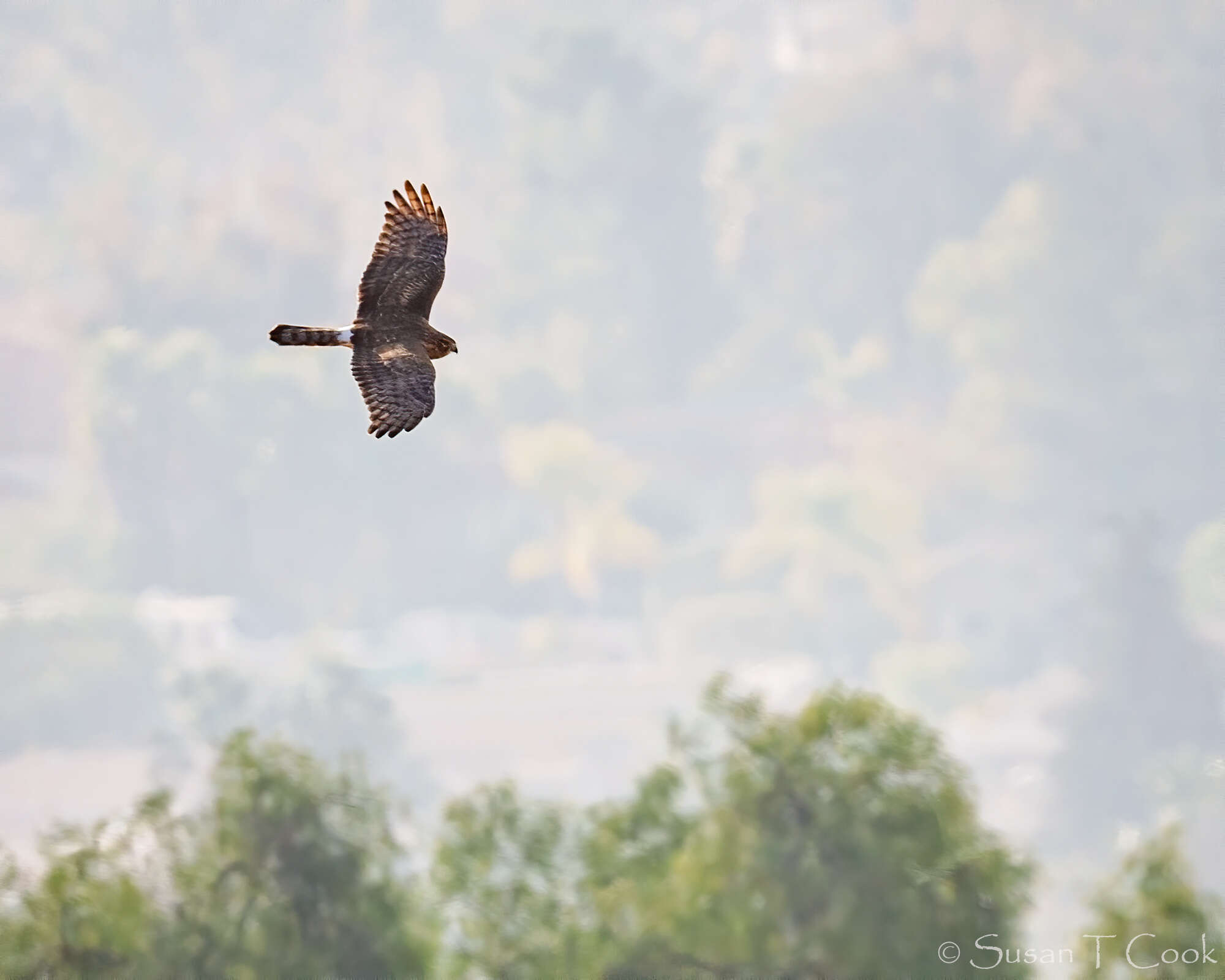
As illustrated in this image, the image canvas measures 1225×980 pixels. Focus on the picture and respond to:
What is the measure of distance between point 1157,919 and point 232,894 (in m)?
23.7

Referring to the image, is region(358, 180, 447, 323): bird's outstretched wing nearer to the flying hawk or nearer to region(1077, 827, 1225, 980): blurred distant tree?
the flying hawk

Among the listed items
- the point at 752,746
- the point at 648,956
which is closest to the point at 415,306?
the point at 648,956

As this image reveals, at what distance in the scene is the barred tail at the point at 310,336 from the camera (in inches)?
680

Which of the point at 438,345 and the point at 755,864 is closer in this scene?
the point at 438,345

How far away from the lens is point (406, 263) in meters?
19.8

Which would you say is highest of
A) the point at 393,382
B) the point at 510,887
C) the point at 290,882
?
the point at 510,887

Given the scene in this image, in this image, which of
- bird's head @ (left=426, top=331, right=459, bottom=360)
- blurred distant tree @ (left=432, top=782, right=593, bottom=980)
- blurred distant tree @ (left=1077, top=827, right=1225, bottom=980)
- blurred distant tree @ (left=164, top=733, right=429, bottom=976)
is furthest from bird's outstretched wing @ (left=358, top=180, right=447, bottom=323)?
blurred distant tree @ (left=1077, top=827, right=1225, bottom=980)

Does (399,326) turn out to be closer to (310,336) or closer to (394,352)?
(394,352)

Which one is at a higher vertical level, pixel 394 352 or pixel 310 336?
pixel 394 352

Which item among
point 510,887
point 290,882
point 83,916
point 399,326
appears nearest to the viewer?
point 399,326

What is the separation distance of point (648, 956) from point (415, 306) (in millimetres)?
26537

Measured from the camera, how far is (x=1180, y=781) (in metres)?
192

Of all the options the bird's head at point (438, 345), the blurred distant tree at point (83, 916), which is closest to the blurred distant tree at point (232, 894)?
the blurred distant tree at point (83, 916)

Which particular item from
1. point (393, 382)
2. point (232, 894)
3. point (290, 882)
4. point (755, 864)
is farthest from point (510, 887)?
point (393, 382)
